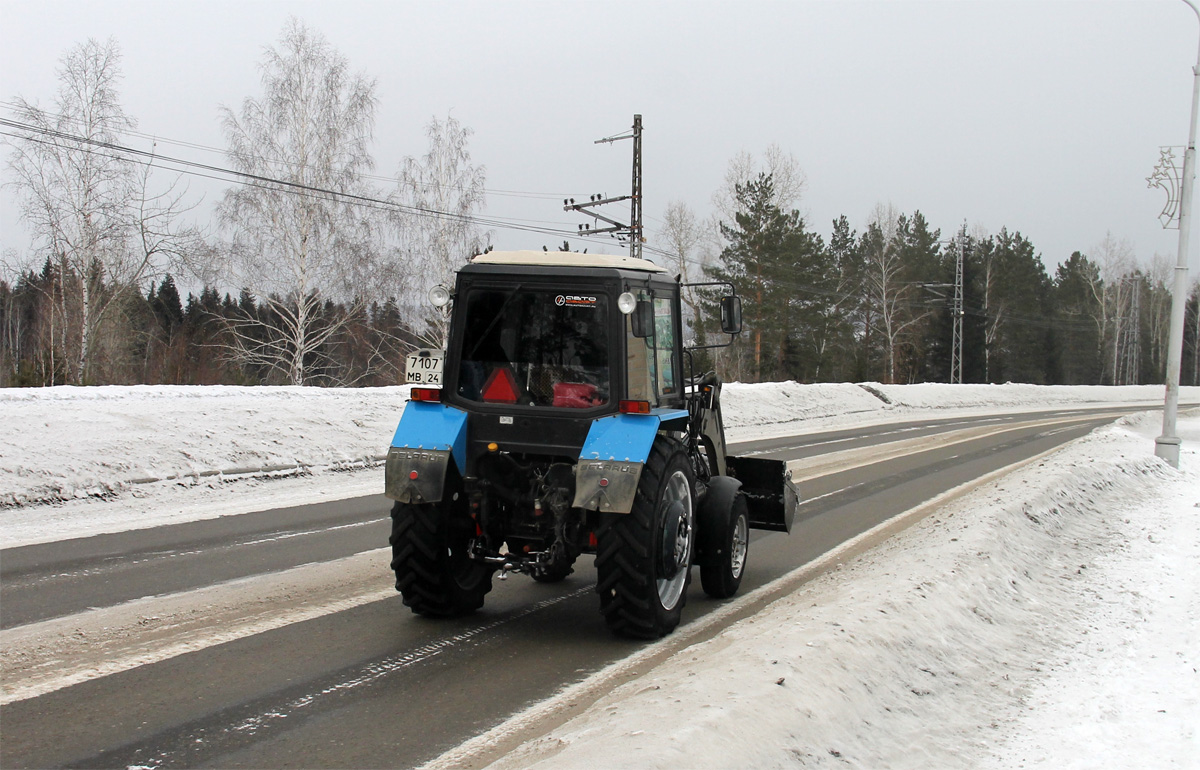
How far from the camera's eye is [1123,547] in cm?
958

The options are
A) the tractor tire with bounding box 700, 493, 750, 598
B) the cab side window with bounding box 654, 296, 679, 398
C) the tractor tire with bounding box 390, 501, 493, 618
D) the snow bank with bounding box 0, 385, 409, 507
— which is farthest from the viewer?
the snow bank with bounding box 0, 385, 409, 507

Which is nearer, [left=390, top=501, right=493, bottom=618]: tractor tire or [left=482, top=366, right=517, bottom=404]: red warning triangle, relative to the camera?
[left=390, top=501, right=493, bottom=618]: tractor tire

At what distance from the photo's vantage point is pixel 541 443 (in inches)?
241

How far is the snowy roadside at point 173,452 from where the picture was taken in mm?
10328

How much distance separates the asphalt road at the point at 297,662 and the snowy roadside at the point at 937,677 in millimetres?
473

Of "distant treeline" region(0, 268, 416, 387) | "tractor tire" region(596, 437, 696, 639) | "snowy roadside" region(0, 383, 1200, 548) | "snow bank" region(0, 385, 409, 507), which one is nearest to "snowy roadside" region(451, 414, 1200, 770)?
"tractor tire" region(596, 437, 696, 639)

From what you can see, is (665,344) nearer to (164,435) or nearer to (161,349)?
(164,435)

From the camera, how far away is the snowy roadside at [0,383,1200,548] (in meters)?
10.3

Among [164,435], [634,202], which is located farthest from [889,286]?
[164,435]

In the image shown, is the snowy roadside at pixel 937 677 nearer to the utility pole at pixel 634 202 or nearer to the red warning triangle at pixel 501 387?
the red warning triangle at pixel 501 387

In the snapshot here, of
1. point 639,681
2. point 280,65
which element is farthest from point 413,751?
point 280,65

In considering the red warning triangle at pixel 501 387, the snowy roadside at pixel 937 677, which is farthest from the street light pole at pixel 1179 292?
the red warning triangle at pixel 501 387

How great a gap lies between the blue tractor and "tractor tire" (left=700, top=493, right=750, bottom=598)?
1.82 feet

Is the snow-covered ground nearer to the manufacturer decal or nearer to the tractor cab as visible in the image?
the tractor cab
